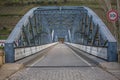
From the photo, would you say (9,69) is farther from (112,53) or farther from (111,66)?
(112,53)

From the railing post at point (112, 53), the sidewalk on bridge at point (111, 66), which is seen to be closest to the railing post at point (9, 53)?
the sidewalk on bridge at point (111, 66)

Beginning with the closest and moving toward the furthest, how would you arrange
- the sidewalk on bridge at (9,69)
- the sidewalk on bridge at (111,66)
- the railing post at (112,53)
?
the sidewalk on bridge at (9,69)
the sidewalk on bridge at (111,66)
the railing post at (112,53)

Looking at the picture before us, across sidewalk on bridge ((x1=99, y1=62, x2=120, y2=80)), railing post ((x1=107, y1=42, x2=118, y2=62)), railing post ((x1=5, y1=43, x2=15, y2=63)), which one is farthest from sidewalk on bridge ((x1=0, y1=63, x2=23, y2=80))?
railing post ((x1=107, y1=42, x2=118, y2=62))

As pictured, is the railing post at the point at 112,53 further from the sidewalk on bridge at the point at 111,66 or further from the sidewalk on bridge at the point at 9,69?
the sidewalk on bridge at the point at 9,69

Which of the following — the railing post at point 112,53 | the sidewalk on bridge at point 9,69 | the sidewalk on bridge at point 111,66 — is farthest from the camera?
the railing post at point 112,53

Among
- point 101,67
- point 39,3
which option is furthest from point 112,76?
point 39,3

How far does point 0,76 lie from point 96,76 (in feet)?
12.9

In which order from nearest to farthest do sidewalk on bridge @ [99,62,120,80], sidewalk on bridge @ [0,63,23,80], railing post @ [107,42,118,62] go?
1. sidewalk on bridge @ [0,63,23,80]
2. sidewalk on bridge @ [99,62,120,80]
3. railing post @ [107,42,118,62]

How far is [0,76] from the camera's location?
1510 centimetres

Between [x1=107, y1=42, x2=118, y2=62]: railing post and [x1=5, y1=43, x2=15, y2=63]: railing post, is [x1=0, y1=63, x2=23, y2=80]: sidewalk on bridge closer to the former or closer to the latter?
[x1=5, y1=43, x2=15, y2=63]: railing post

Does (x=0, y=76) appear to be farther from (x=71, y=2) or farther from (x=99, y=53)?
(x=71, y=2)

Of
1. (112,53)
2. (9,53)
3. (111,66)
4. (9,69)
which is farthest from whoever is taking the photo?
Answer: (9,53)

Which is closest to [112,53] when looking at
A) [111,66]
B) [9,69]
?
[111,66]

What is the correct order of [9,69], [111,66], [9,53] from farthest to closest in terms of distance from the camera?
[9,53], [111,66], [9,69]
